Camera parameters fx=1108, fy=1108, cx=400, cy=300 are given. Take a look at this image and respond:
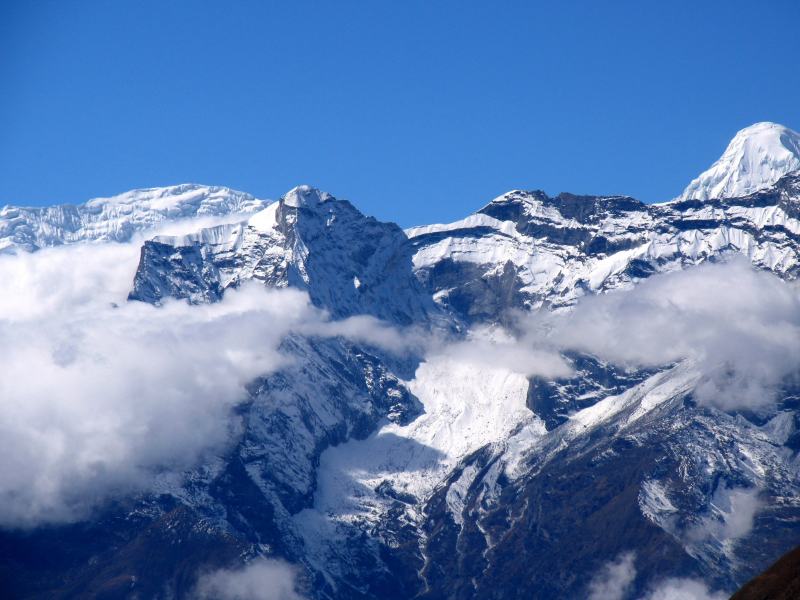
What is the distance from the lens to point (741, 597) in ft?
449

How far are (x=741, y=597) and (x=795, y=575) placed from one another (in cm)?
773

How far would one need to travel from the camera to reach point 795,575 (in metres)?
132
